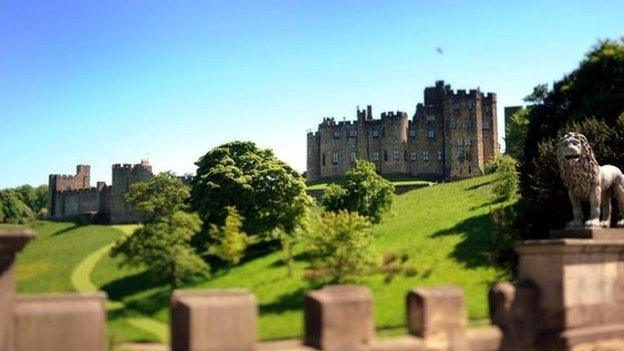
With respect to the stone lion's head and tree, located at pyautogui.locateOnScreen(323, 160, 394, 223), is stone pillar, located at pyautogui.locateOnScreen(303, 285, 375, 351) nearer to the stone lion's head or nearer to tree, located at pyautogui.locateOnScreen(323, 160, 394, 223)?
the stone lion's head

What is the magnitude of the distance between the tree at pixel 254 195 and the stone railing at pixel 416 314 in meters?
30.4

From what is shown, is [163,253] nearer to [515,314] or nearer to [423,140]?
[515,314]

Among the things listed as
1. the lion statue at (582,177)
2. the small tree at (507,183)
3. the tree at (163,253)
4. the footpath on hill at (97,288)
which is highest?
the small tree at (507,183)

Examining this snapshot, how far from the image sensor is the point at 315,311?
25.3ft

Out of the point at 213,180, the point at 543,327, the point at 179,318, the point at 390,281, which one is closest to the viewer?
the point at 179,318

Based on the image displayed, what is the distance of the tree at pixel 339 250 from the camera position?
2906cm

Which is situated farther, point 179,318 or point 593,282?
point 593,282

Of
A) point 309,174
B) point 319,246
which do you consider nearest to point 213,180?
point 319,246

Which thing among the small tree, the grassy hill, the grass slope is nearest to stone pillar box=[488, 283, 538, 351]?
the grassy hill

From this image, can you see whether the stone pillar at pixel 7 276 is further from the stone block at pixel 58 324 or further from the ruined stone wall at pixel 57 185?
the ruined stone wall at pixel 57 185

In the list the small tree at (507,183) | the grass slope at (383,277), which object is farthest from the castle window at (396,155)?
the grass slope at (383,277)

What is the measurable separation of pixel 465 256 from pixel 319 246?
7.06m

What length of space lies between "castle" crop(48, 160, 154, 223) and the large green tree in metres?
64.1

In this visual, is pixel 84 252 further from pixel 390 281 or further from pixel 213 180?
pixel 390 281
